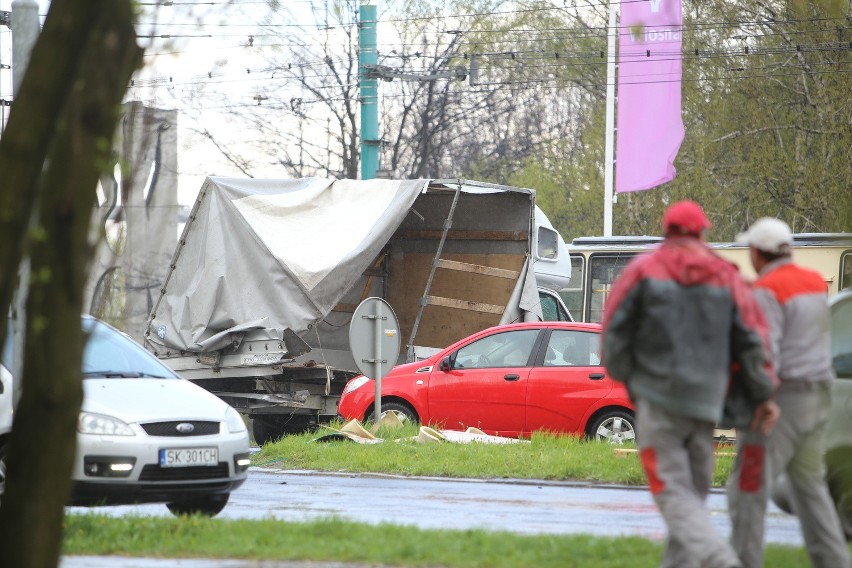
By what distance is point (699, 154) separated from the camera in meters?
36.0

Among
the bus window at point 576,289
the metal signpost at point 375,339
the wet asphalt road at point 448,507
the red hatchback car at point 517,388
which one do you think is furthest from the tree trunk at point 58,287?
the bus window at point 576,289

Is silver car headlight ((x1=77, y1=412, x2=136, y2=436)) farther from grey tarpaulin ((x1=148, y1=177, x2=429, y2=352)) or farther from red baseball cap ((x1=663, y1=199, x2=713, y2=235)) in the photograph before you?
grey tarpaulin ((x1=148, y1=177, x2=429, y2=352))

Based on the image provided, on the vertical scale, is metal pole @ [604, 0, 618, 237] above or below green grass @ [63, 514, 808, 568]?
above

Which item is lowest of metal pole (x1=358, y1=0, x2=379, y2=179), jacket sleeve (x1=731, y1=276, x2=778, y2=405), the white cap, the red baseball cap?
jacket sleeve (x1=731, y1=276, x2=778, y2=405)

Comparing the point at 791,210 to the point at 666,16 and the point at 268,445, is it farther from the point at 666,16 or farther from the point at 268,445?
the point at 268,445

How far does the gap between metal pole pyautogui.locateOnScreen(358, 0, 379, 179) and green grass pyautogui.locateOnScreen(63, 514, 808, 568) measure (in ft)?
71.6

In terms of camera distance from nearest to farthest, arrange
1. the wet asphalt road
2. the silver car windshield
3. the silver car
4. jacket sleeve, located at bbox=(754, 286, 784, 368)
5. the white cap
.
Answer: jacket sleeve, located at bbox=(754, 286, 784, 368) → the white cap → the wet asphalt road → the silver car → the silver car windshield

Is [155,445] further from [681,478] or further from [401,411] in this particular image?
[401,411]

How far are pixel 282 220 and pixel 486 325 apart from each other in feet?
10.9

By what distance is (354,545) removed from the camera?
805 cm

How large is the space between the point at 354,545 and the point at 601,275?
18516mm

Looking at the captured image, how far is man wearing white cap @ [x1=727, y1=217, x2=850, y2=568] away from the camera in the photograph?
21.3 feet

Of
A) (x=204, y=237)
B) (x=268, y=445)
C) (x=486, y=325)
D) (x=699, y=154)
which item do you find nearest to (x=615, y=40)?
(x=699, y=154)

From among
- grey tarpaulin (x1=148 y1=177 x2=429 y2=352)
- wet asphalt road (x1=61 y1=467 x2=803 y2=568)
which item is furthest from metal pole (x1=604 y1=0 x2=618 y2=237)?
wet asphalt road (x1=61 y1=467 x2=803 y2=568)
